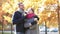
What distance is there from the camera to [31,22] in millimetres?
1784

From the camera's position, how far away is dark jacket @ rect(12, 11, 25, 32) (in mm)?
1763

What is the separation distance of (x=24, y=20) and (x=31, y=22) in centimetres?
12

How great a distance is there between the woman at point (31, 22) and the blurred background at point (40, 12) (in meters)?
0.08

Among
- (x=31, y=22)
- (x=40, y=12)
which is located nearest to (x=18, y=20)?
(x=31, y=22)

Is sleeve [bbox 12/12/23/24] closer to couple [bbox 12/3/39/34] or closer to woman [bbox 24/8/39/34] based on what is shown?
couple [bbox 12/3/39/34]

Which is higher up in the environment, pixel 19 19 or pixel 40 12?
pixel 40 12

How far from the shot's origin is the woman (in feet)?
5.85

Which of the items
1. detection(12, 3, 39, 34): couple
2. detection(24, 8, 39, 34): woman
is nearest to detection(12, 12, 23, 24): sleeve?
detection(12, 3, 39, 34): couple

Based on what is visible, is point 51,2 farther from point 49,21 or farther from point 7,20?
point 7,20

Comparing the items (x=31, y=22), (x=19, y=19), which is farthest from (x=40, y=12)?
(x=19, y=19)

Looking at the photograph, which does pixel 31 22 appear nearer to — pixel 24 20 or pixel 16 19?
pixel 24 20

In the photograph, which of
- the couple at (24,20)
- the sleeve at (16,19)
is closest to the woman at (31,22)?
the couple at (24,20)

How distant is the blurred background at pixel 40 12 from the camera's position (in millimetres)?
1828

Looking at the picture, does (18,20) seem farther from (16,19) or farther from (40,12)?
(40,12)
